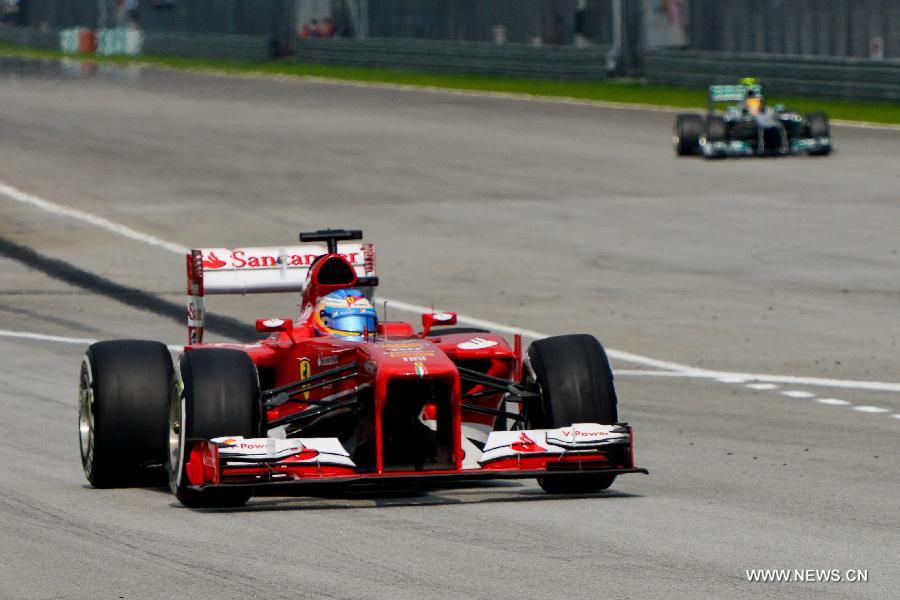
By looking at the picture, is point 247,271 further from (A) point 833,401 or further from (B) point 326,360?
(A) point 833,401

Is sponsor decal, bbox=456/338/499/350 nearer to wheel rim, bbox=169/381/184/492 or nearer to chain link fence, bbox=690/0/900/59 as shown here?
wheel rim, bbox=169/381/184/492

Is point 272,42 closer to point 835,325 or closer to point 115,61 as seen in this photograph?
point 115,61

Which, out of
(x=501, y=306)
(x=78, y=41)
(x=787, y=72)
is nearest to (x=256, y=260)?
(x=501, y=306)

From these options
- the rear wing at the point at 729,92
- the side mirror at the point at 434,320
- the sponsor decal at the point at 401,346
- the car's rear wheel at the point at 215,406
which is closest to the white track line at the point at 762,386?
the side mirror at the point at 434,320

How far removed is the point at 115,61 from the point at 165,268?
44112 mm

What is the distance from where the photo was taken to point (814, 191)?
95.3 ft

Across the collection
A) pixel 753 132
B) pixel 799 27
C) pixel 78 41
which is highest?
pixel 78 41

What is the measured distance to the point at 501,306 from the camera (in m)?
19.8

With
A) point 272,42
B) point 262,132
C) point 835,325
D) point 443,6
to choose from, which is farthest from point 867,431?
point 272,42

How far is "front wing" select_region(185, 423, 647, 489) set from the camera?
926 cm

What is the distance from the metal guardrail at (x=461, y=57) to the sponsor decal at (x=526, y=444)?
3960 centimetres

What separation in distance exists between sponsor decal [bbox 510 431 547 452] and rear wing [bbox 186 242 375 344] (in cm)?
264

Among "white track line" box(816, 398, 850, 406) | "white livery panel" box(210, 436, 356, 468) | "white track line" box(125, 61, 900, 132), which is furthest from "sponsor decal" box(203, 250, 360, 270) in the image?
"white track line" box(125, 61, 900, 132)

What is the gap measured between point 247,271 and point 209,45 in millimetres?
54173
